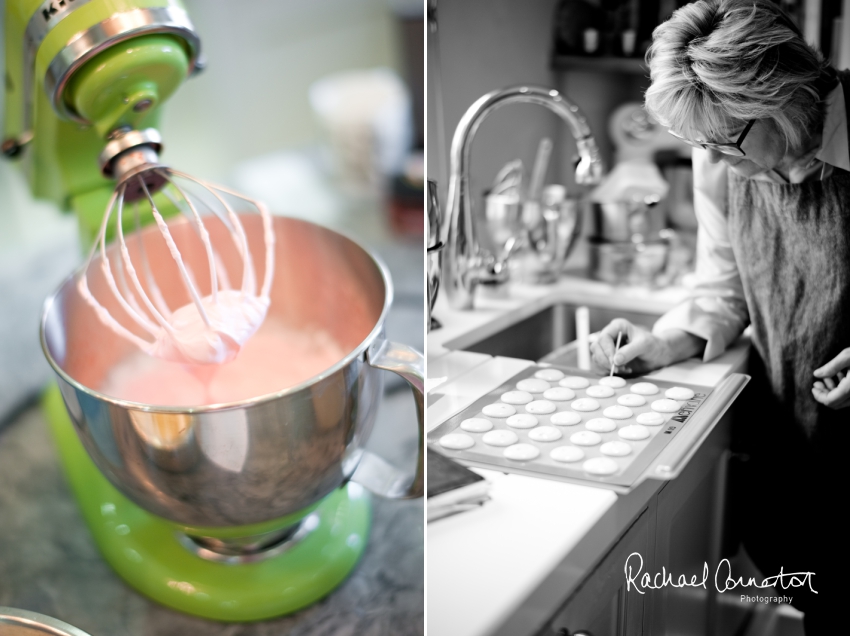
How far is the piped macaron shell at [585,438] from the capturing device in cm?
31

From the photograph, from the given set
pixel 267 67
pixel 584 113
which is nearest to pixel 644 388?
pixel 584 113

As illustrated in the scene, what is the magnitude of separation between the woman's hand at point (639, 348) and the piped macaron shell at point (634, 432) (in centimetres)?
3

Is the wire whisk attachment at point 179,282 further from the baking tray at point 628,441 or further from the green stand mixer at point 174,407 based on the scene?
the baking tray at point 628,441

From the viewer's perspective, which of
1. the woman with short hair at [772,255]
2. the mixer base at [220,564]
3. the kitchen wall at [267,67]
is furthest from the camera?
the kitchen wall at [267,67]

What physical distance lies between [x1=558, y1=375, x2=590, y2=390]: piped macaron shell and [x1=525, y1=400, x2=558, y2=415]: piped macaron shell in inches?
0.5

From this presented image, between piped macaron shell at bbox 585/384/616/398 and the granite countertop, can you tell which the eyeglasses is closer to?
piped macaron shell at bbox 585/384/616/398

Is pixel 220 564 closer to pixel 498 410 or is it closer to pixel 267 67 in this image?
pixel 498 410

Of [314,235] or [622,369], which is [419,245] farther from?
[622,369]

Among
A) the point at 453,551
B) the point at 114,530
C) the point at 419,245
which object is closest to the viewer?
the point at 453,551

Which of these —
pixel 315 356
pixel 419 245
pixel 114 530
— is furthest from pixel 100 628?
pixel 419 245

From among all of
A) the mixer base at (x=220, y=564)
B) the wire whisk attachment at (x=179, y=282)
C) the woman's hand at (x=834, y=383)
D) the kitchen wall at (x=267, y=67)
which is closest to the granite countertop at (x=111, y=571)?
the mixer base at (x=220, y=564)

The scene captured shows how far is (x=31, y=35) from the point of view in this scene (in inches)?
14.5

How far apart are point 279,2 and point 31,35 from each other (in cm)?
47

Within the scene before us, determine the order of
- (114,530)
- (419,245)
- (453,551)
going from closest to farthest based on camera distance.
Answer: (453,551), (114,530), (419,245)
